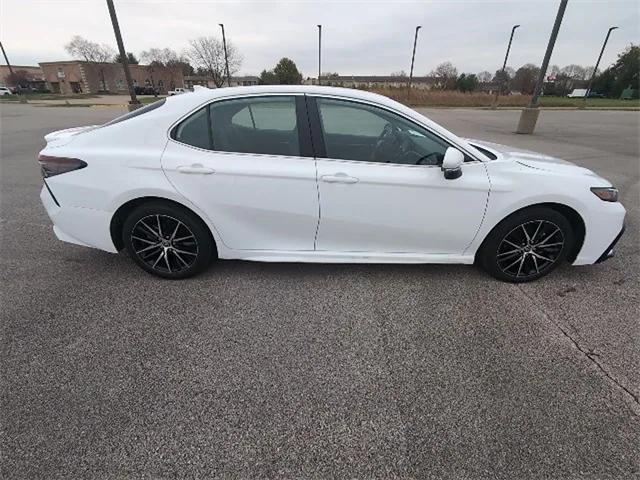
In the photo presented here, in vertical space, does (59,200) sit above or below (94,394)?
above

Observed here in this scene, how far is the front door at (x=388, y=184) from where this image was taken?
2723 millimetres

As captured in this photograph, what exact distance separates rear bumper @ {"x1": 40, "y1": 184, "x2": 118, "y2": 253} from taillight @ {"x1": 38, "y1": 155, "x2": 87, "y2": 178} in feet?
0.54

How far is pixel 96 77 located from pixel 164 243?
277 feet

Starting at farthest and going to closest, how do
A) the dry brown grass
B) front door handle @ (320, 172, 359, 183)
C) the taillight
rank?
the dry brown grass < the taillight < front door handle @ (320, 172, 359, 183)

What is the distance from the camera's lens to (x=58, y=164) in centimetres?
286

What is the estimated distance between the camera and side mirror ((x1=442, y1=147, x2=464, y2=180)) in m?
2.59

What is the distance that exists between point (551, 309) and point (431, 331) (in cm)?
110

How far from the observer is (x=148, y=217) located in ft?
9.59

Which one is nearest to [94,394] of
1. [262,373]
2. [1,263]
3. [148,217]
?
[262,373]

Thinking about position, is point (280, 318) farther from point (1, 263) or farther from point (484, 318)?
point (1, 263)

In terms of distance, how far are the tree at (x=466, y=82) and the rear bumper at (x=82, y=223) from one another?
6405 centimetres

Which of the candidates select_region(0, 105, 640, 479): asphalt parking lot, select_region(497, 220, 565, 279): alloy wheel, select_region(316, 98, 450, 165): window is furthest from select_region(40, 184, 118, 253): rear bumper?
select_region(497, 220, 565, 279): alloy wheel

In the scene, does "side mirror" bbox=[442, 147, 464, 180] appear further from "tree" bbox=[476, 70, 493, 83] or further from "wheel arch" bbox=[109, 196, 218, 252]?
"tree" bbox=[476, 70, 493, 83]

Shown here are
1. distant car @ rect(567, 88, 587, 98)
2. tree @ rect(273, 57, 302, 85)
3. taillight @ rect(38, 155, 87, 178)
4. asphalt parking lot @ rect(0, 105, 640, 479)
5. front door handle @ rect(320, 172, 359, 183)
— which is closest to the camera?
asphalt parking lot @ rect(0, 105, 640, 479)
